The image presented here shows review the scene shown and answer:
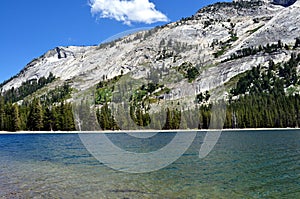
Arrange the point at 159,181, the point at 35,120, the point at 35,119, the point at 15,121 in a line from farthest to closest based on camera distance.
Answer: the point at 35,120
the point at 35,119
the point at 15,121
the point at 159,181

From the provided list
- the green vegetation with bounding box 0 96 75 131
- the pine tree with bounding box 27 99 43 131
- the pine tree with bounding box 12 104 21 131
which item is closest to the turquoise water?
the pine tree with bounding box 12 104 21 131

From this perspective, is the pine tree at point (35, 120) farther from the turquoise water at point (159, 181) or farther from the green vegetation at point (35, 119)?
the turquoise water at point (159, 181)

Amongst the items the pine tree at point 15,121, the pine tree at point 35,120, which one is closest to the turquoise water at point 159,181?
the pine tree at point 15,121

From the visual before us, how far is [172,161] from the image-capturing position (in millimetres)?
35406

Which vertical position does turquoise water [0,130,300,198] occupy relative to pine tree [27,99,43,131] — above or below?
below

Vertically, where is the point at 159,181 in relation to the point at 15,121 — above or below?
below

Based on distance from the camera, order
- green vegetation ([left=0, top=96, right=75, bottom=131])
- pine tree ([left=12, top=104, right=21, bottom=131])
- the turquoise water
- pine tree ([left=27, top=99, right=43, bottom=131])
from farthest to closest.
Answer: pine tree ([left=27, top=99, right=43, bottom=131]), green vegetation ([left=0, top=96, right=75, bottom=131]), pine tree ([left=12, top=104, right=21, bottom=131]), the turquoise water

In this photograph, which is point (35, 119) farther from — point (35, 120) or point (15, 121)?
point (15, 121)

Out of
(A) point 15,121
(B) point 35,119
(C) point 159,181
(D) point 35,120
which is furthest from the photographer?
(D) point 35,120

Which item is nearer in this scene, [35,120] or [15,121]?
[15,121]

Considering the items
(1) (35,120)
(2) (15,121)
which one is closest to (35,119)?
(1) (35,120)

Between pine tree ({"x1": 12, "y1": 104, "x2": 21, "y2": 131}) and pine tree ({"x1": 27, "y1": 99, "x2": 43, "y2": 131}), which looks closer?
pine tree ({"x1": 12, "y1": 104, "x2": 21, "y2": 131})

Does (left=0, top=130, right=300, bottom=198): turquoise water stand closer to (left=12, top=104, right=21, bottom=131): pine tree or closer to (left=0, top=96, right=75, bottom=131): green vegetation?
(left=12, top=104, right=21, bottom=131): pine tree

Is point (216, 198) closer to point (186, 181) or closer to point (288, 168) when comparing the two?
point (186, 181)
